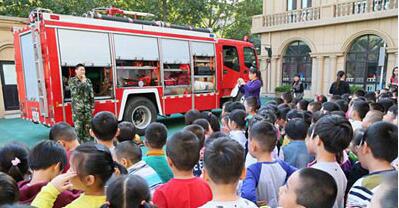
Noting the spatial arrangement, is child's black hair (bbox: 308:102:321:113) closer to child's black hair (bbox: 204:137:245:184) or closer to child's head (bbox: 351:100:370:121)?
child's head (bbox: 351:100:370:121)

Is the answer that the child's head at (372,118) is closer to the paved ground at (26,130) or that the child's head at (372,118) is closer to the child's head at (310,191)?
the child's head at (310,191)

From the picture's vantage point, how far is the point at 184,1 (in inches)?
640

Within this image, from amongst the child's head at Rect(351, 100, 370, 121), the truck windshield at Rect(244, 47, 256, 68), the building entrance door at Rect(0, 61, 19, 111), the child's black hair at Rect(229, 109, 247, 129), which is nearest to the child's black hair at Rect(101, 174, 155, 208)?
the child's black hair at Rect(229, 109, 247, 129)

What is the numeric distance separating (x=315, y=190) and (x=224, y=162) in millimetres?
463

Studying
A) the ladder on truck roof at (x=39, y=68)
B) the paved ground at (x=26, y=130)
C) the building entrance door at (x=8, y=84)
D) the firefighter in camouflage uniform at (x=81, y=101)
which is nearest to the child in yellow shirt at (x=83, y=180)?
the firefighter in camouflage uniform at (x=81, y=101)

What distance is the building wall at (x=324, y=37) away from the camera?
13103mm

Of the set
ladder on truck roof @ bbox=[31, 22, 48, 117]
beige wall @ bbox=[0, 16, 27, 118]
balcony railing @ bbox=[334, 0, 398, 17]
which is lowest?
ladder on truck roof @ bbox=[31, 22, 48, 117]

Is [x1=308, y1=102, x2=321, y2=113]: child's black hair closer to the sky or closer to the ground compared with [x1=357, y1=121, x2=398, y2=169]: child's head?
closer to the ground

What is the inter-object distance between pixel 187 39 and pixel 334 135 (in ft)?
20.7

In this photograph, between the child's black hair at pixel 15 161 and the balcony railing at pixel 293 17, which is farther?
the balcony railing at pixel 293 17

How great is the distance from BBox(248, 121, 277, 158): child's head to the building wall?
42.7 ft

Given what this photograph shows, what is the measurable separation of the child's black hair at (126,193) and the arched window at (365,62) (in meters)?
15.2

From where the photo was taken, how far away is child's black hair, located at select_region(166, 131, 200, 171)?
1.85 meters

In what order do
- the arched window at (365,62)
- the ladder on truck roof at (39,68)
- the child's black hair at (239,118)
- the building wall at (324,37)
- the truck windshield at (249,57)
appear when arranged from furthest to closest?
the arched window at (365,62)
the building wall at (324,37)
the truck windshield at (249,57)
the ladder on truck roof at (39,68)
the child's black hair at (239,118)
